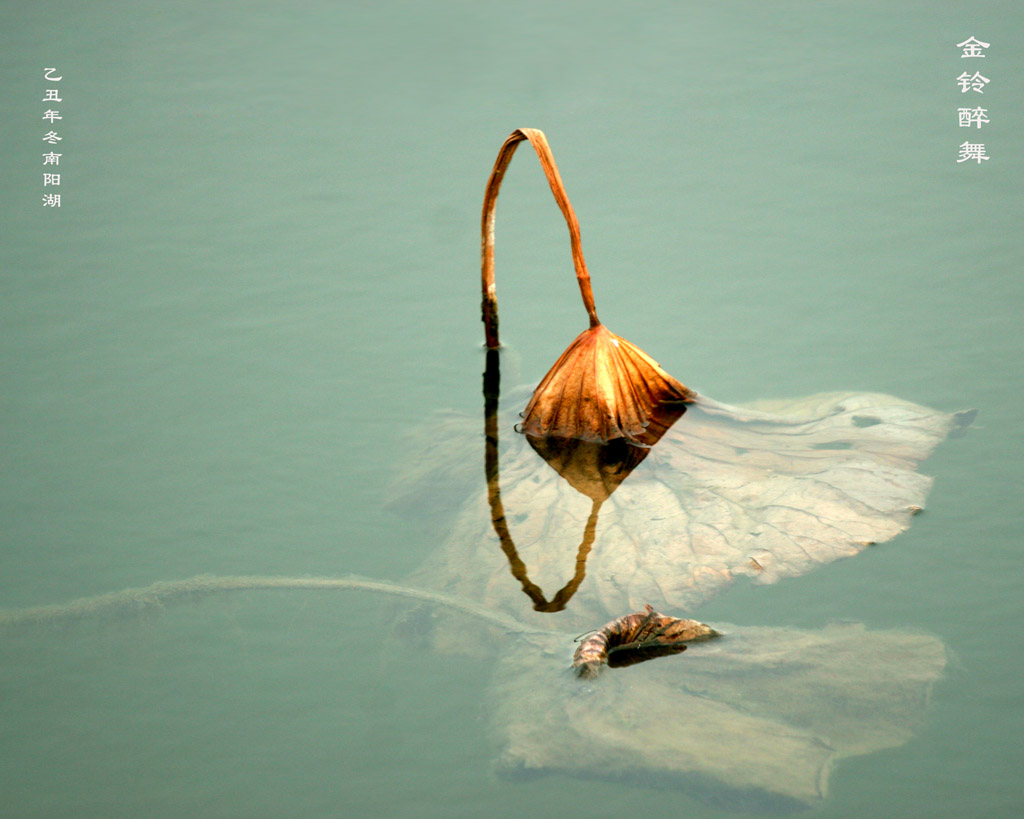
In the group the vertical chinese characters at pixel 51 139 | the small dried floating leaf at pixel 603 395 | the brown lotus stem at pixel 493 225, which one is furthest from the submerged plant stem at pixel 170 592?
the vertical chinese characters at pixel 51 139

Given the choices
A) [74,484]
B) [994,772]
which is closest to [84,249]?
[74,484]

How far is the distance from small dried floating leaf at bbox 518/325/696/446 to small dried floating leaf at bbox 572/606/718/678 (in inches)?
37.1

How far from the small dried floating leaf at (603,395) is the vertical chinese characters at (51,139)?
353 cm

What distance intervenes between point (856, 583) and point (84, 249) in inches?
168

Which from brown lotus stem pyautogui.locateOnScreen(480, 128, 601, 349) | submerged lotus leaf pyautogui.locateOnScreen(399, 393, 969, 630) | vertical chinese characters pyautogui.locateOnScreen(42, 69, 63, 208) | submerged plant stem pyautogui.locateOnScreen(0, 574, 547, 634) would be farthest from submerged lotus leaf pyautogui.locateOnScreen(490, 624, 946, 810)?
vertical chinese characters pyautogui.locateOnScreen(42, 69, 63, 208)

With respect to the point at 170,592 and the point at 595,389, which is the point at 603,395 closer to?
the point at 595,389

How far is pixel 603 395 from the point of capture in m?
3.48

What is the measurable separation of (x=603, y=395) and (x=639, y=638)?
103cm

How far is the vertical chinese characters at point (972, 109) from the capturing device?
538 centimetres

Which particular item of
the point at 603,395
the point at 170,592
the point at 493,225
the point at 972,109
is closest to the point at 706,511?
the point at 603,395

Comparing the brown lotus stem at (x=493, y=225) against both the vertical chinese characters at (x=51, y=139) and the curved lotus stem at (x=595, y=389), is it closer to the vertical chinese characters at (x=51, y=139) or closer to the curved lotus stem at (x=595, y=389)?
the curved lotus stem at (x=595, y=389)

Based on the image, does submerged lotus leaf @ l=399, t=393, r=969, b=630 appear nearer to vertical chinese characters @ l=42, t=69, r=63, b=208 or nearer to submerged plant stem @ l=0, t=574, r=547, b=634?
submerged plant stem @ l=0, t=574, r=547, b=634

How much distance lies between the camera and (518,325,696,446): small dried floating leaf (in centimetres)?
348

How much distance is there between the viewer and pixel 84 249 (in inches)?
202
